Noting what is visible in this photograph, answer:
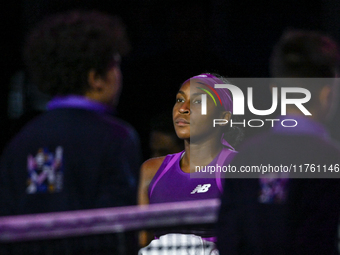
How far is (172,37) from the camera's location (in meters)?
5.13

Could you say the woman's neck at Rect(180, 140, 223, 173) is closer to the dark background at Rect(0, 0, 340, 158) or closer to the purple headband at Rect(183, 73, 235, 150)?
the purple headband at Rect(183, 73, 235, 150)

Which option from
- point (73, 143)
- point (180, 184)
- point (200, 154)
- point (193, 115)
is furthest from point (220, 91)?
point (73, 143)

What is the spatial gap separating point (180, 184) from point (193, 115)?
0.35 meters

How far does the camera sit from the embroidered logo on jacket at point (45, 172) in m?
1.57

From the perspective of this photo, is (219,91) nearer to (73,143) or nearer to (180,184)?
(180,184)

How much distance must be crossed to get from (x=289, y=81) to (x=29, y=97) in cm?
396

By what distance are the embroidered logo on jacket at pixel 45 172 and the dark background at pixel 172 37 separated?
10.7ft

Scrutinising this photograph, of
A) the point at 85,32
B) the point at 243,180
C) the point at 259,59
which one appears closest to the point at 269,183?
the point at 243,180

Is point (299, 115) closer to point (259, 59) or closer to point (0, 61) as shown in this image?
point (259, 59)

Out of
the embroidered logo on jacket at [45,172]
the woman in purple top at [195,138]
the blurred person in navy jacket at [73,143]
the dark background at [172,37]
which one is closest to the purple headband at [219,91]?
the woman in purple top at [195,138]

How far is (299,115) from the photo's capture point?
4.65 ft

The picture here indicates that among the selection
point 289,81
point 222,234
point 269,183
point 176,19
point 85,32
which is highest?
point 176,19

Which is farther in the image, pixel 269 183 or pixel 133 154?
pixel 133 154

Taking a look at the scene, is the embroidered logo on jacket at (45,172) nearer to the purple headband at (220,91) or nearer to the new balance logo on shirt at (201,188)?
the new balance logo on shirt at (201,188)
